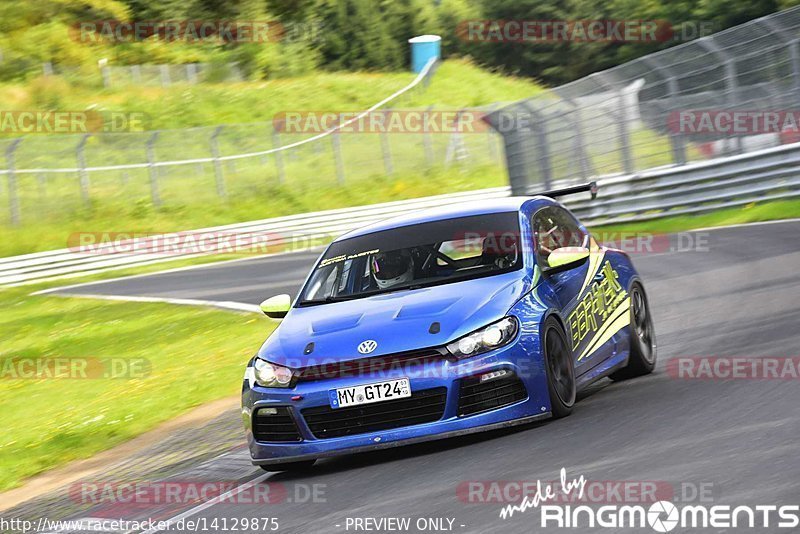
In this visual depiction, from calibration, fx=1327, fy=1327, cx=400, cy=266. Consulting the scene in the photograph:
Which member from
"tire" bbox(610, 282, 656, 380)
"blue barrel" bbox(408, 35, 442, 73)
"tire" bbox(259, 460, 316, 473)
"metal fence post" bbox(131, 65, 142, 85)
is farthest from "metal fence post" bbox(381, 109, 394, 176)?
"tire" bbox(259, 460, 316, 473)

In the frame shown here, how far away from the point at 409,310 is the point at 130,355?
10023 millimetres

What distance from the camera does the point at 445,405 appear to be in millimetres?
7391

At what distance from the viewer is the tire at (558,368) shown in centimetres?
770

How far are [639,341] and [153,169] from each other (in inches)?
1227

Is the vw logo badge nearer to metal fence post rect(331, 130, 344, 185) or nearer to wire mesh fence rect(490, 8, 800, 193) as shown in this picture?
wire mesh fence rect(490, 8, 800, 193)

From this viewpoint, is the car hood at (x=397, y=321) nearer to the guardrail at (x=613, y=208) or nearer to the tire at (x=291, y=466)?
the tire at (x=291, y=466)

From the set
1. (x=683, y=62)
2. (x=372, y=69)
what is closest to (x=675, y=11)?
(x=372, y=69)

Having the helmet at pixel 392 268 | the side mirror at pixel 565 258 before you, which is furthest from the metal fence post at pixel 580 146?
the side mirror at pixel 565 258

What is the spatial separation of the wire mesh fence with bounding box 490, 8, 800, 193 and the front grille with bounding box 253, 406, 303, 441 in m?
17.2

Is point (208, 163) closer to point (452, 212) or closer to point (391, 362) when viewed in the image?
point (452, 212)

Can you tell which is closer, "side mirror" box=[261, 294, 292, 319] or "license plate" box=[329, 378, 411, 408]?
"license plate" box=[329, 378, 411, 408]

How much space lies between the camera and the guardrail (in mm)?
23422

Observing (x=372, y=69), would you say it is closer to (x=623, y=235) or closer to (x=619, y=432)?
(x=623, y=235)

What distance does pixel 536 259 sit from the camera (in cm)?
848
